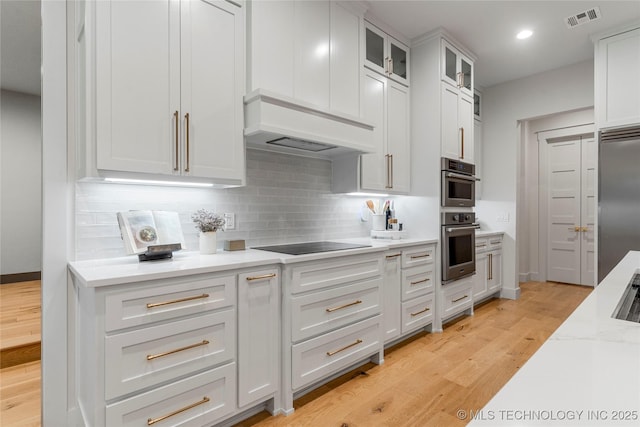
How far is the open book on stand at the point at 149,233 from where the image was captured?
1.83m

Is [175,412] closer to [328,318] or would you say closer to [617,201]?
[328,318]

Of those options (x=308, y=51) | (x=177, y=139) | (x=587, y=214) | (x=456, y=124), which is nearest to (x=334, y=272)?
(x=177, y=139)

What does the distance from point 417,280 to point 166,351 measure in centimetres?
217

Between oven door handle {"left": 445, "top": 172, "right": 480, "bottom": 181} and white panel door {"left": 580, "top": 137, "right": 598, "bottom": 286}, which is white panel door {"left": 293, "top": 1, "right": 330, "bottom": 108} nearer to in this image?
oven door handle {"left": 445, "top": 172, "right": 480, "bottom": 181}

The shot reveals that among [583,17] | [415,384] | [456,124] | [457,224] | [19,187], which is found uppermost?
[583,17]

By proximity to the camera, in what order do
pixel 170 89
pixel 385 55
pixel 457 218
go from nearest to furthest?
1. pixel 170 89
2. pixel 385 55
3. pixel 457 218

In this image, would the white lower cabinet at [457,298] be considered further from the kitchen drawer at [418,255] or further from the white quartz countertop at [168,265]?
the white quartz countertop at [168,265]

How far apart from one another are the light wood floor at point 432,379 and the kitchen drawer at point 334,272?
699 mm

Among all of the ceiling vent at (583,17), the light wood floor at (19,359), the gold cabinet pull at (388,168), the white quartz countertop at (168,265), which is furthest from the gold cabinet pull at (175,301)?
the ceiling vent at (583,17)

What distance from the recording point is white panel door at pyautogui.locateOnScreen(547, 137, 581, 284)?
505 centimetres

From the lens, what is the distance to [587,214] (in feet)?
16.2

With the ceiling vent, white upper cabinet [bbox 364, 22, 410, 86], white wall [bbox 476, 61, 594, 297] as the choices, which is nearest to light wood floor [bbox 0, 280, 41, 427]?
white upper cabinet [bbox 364, 22, 410, 86]

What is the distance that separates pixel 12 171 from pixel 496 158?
234 inches

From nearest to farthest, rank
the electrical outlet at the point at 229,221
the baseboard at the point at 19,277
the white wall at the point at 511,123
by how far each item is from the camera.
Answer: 1. the electrical outlet at the point at 229,221
2. the baseboard at the point at 19,277
3. the white wall at the point at 511,123
